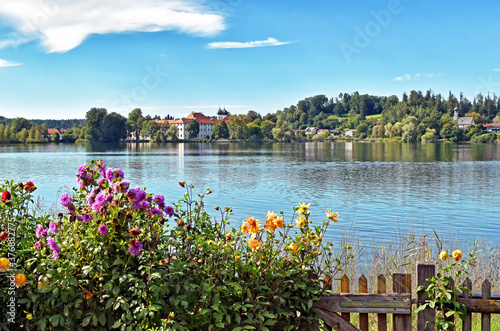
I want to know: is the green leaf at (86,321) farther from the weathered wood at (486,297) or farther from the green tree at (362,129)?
the green tree at (362,129)

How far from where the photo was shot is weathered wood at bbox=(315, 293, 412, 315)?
13.1 feet

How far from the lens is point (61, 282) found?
3.57 meters

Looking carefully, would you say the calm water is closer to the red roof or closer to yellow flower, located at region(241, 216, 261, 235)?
yellow flower, located at region(241, 216, 261, 235)

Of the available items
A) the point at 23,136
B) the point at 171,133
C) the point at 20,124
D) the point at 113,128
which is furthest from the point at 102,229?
the point at 20,124

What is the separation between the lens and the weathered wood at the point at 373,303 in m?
3.98

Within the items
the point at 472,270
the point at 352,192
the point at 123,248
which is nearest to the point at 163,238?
the point at 123,248

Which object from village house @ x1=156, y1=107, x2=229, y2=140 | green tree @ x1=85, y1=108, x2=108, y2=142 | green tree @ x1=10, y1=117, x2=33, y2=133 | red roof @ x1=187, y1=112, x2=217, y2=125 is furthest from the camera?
red roof @ x1=187, y1=112, x2=217, y2=125

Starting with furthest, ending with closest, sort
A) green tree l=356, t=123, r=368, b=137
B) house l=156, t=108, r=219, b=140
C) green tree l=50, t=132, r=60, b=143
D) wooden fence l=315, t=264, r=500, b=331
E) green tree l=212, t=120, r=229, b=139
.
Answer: green tree l=356, t=123, r=368, b=137, house l=156, t=108, r=219, b=140, green tree l=212, t=120, r=229, b=139, green tree l=50, t=132, r=60, b=143, wooden fence l=315, t=264, r=500, b=331

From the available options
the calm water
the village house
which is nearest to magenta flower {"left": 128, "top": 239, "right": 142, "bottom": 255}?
the calm water

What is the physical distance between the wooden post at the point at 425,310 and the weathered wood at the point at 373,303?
13 cm

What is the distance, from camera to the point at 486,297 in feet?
13.0

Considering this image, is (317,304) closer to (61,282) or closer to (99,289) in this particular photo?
(99,289)

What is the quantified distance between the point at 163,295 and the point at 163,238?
49cm

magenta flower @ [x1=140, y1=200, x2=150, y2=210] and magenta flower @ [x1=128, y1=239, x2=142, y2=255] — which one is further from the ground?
magenta flower @ [x1=140, y1=200, x2=150, y2=210]
